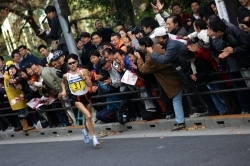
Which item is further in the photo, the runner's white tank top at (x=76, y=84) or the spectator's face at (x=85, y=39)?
the spectator's face at (x=85, y=39)

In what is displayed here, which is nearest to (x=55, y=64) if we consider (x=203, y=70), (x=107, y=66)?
(x=107, y=66)

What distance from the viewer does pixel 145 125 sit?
14.2 m

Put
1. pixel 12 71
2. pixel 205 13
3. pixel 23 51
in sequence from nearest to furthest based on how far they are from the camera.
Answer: pixel 205 13 → pixel 12 71 → pixel 23 51

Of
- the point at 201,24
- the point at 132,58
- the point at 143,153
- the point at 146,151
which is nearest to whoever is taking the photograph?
the point at 143,153

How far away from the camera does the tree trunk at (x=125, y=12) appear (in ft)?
65.6

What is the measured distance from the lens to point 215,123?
1229 centimetres

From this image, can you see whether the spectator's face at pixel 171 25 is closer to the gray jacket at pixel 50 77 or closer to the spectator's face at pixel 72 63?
the spectator's face at pixel 72 63

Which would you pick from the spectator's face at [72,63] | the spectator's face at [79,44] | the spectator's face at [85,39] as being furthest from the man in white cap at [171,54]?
the spectator's face at [79,44]

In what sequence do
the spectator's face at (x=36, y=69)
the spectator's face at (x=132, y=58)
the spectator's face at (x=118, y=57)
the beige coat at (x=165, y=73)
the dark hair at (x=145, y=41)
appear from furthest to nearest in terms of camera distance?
the spectator's face at (x=36, y=69) → the spectator's face at (x=118, y=57) → the spectator's face at (x=132, y=58) → the beige coat at (x=165, y=73) → the dark hair at (x=145, y=41)

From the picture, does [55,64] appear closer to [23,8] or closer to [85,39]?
[85,39]

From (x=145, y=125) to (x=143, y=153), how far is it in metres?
3.17

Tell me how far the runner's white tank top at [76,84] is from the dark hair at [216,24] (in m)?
Answer: 3.65

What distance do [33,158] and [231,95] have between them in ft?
14.1

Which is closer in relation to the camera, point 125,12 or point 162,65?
point 162,65
